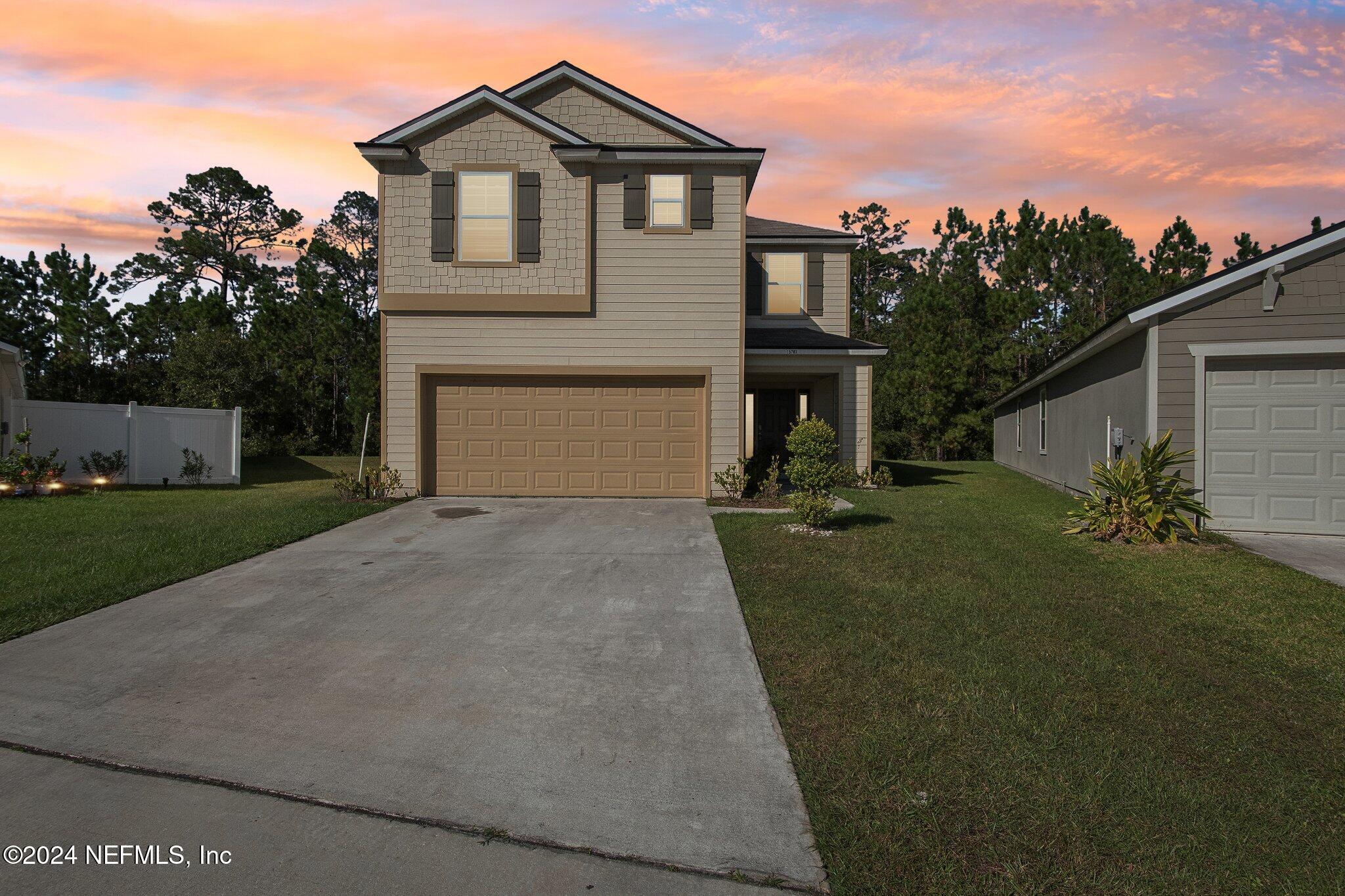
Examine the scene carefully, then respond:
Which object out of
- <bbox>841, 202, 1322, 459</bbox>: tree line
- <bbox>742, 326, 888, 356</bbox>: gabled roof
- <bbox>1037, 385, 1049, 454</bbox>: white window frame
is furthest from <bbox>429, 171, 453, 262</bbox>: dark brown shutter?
<bbox>841, 202, 1322, 459</bbox>: tree line

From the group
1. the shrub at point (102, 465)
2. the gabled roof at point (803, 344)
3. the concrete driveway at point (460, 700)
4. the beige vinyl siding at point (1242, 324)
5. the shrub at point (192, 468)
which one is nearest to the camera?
the concrete driveway at point (460, 700)

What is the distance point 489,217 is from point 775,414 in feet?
33.9

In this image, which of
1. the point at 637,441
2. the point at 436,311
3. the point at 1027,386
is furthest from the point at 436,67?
the point at 1027,386

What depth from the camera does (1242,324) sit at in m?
10.6

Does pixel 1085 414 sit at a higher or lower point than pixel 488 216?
lower

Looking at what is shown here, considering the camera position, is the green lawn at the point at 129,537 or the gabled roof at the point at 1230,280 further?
the gabled roof at the point at 1230,280

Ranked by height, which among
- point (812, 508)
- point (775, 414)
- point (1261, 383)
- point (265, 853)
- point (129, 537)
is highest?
point (1261, 383)

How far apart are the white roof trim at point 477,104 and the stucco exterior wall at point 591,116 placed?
129cm

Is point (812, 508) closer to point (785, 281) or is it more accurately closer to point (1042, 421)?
point (785, 281)

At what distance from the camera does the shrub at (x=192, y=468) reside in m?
17.6

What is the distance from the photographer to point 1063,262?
95.8ft

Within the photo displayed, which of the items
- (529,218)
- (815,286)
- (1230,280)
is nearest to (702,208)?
(529,218)

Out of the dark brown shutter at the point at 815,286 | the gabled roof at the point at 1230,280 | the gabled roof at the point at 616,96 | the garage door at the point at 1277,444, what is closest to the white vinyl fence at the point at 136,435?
the gabled roof at the point at 616,96

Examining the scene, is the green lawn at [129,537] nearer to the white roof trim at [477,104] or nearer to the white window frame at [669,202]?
the white roof trim at [477,104]
